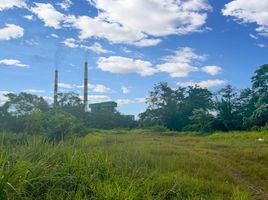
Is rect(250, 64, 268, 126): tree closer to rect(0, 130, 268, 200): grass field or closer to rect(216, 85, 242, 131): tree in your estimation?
rect(216, 85, 242, 131): tree

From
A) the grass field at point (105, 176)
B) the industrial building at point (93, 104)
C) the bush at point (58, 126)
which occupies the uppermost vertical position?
the industrial building at point (93, 104)

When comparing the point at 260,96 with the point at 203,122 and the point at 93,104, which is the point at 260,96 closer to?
the point at 203,122

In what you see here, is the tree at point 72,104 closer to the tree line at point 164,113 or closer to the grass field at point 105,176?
the tree line at point 164,113

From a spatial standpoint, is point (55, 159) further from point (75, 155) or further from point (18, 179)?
point (18, 179)

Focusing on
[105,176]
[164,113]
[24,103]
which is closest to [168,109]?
[164,113]

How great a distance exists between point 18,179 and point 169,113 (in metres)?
39.3

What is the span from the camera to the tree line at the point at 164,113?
1891cm

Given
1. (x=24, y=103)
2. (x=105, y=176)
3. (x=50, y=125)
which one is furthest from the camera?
(x=24, y=103)

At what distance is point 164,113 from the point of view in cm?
4356

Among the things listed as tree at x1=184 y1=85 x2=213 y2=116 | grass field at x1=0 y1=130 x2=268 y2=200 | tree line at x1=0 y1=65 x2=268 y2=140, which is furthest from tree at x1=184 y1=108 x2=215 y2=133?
grass field at x1=0 y1=130 x2=268 y2=200

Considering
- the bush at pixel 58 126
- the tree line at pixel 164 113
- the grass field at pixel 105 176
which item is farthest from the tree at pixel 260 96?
the grass field at pixel 105 176

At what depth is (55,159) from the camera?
6121mm

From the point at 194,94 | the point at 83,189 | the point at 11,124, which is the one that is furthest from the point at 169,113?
→ the point at 83,189

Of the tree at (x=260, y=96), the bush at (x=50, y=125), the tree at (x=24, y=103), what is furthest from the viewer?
the tree at (x=260, y=96)
